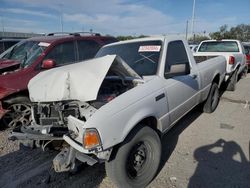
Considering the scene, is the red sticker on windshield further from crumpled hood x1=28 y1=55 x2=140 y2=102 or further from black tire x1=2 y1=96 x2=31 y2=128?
black tire x1=2 y1=96 x2=31 y2=128

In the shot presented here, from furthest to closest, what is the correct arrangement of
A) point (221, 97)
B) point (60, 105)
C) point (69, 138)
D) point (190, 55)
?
point (221, 97), point (190, 55), point (60, 105), point (69, 138)

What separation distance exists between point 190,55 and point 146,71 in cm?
136

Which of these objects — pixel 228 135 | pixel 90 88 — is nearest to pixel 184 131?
pixel 228 135

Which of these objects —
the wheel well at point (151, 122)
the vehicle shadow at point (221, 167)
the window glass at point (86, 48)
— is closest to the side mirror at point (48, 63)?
the window glass at point (86, 48)

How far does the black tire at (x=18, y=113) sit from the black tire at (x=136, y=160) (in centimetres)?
275

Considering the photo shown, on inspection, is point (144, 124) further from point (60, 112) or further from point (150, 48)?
point (150, 48)

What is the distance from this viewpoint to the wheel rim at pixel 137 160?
2.82 m

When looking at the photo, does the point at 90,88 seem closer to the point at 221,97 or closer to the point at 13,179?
the point at 13,179

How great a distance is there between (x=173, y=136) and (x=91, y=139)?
2549 mm

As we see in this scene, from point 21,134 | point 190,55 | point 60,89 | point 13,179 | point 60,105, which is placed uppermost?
point 190,55

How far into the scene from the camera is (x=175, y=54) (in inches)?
155

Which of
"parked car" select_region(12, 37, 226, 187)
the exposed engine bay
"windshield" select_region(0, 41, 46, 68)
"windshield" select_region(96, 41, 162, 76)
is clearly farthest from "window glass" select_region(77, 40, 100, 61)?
the exposed engine bay

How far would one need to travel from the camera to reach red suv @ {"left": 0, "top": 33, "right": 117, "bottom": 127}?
4.52m

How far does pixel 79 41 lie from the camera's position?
6.08 metres
